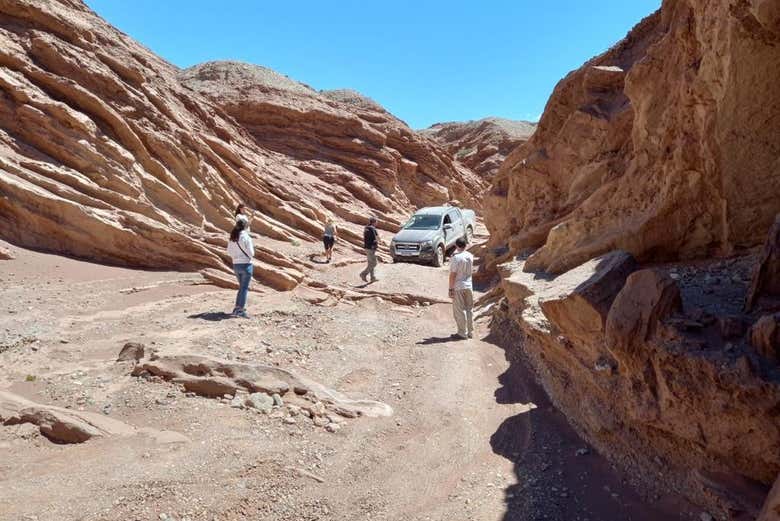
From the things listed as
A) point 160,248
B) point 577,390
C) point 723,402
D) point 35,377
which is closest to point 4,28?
point 160,248

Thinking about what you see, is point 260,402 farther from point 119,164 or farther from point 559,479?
point 119,164

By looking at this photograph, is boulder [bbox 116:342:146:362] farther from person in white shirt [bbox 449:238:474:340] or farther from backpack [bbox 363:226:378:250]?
backpack [bbox 363:226:378:250]

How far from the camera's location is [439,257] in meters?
15.1

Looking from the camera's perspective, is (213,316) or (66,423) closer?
(66,423)

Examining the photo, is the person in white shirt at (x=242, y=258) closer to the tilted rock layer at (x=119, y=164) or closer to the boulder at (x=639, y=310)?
the tilted rock layer at (x=119, y=164)

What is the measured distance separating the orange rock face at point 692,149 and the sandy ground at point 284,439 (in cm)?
230

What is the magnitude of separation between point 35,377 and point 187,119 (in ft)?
42.4

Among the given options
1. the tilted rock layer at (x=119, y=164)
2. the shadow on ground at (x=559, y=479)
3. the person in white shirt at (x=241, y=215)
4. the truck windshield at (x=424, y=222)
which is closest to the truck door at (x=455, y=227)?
the truck windshield at (x=424, y=222)

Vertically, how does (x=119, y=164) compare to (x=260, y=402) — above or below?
above

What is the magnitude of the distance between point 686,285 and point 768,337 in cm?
155

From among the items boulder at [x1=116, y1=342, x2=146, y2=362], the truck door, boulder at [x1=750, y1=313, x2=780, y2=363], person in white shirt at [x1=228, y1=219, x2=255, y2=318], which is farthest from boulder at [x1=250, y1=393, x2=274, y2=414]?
the truck door

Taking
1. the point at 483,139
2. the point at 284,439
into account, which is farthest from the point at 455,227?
the point at 483,139

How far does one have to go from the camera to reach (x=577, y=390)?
15.8ft

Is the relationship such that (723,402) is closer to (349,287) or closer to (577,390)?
(577,390)
